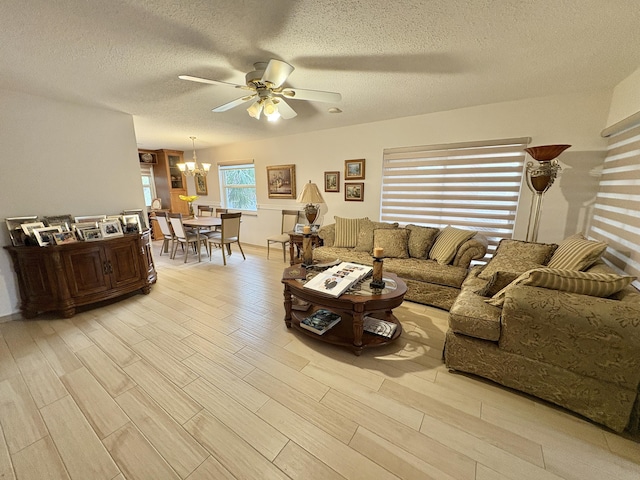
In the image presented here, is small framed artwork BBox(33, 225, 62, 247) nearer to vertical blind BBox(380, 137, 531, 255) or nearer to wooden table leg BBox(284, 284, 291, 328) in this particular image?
wooden table leg BBox(284, 284, 291, 328)

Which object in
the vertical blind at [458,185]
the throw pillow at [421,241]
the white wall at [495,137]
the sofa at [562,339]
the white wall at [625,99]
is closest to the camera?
the sofa at [562,339]

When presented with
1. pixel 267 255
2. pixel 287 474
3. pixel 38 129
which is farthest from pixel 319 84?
pixel 267 255

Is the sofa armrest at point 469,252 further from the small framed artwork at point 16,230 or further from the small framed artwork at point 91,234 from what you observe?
the small framed artwork at point 16,230

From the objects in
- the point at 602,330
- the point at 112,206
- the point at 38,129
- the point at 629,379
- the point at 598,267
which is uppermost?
the point at 38,129

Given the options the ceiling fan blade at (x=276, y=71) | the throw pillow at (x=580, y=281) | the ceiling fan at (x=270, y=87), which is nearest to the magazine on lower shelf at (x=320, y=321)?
the throw pillow at (x=580, y=281)

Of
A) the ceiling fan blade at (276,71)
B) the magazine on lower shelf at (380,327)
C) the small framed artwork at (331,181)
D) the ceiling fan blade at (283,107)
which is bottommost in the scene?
the magazine on lower shelf at (380,327)

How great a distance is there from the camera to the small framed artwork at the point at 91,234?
2729mm

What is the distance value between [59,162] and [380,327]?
3928 mm

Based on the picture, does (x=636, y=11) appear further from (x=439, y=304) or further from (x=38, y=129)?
(x=38, y=129)

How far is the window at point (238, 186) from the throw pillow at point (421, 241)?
361 centimetres

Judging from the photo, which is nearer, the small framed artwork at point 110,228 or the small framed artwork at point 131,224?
the small framed artwork at point 110,228

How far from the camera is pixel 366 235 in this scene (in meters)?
3.55

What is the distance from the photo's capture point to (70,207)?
9.61ft

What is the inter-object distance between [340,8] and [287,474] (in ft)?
8.02
